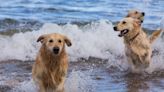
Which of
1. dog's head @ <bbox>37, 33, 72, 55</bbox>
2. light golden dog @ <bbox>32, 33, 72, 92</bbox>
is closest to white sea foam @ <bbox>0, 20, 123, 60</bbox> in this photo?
light golden dog @ <bbox>32, 33, 72, 92</bbox>

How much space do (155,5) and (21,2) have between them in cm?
591

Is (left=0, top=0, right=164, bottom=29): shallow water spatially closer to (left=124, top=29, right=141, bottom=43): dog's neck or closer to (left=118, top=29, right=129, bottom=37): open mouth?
(left=124, top=29, right=141, bottom=43): dog's neck

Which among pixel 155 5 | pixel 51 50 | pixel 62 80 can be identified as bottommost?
pixel 155 5

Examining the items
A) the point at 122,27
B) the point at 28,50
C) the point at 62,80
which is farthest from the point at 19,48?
the point at 62,80

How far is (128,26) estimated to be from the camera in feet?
32.7

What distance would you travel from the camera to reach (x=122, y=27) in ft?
32.7

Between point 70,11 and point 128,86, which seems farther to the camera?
point 70,11

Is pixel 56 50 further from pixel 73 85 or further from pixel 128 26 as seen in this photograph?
pixel 128 26

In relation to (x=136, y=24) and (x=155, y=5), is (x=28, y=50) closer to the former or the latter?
(x=136, y=24)

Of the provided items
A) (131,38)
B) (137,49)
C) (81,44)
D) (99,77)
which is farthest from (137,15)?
(81,44)

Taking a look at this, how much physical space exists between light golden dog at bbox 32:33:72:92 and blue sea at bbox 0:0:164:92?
918 mm

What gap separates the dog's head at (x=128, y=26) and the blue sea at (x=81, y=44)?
89 cm

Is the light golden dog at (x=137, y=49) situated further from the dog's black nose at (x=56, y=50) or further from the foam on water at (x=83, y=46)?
the dog's black nose at (x=56, y=50)

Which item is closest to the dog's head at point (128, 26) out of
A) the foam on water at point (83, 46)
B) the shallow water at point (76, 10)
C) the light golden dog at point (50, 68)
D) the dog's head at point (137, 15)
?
the dog's head at point (137, 15)
